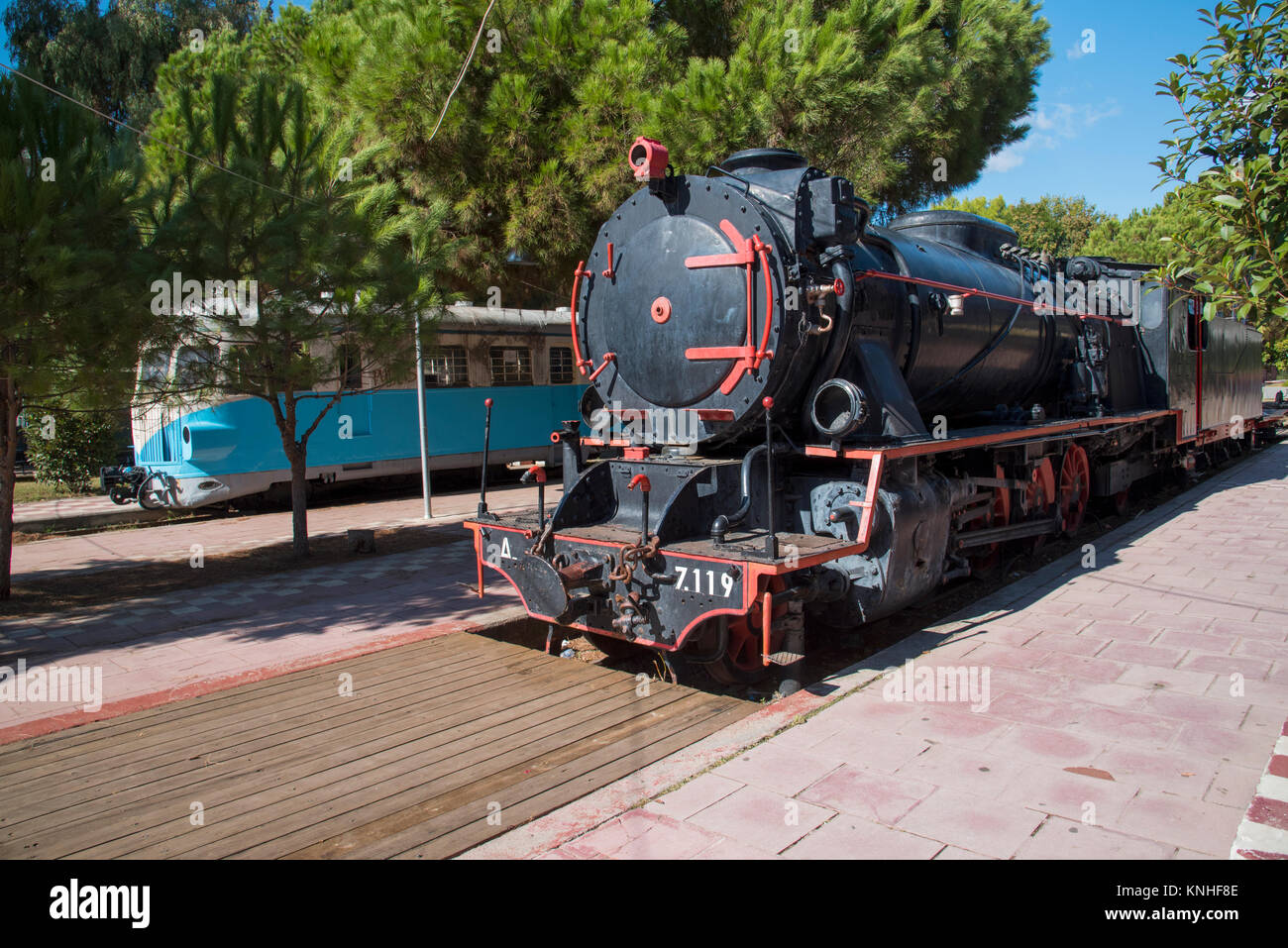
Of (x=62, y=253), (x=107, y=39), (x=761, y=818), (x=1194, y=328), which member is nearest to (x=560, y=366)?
(x=1194, y=328)

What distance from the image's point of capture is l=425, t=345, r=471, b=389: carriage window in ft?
47.3

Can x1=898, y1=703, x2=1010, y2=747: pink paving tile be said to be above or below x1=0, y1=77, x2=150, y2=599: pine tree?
below

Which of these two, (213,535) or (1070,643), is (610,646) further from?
(213,535)

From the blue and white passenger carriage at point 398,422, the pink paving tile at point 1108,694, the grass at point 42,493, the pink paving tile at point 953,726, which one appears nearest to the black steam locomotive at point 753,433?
the pink paving tile at point 953,726

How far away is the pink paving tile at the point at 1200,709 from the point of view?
433cm

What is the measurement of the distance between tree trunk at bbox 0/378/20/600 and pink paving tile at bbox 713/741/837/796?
6.94 m

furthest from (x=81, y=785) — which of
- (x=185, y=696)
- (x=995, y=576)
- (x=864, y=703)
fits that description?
(x=995, y=576)

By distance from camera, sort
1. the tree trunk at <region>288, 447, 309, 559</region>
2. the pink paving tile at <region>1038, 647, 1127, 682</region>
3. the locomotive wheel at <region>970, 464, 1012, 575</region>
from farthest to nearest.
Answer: the tree trunk at <region>288, 447, 309, 559</region>
the locomotive wheel at <region>970, 464, 1012, 575</region>
the pink paving tile at <region>1038, 647, 1127, 682</region>

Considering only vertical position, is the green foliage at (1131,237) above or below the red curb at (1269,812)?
above

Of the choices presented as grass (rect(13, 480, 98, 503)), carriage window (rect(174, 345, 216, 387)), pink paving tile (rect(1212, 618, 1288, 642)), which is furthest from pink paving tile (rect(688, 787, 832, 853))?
grass (rect(13, 480, 98, 503))

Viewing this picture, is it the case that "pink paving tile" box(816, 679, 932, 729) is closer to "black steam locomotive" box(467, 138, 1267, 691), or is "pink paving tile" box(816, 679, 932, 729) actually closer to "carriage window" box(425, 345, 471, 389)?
"black steam locomotive" box(467, 138, 1267, 691)

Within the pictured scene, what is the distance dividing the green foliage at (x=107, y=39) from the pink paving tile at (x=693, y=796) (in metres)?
25.2

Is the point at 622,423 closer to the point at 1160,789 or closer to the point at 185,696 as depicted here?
the point at 185,696

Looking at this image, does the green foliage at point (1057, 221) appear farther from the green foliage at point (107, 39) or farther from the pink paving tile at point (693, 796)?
the pink paving tile at point (693, 796)
